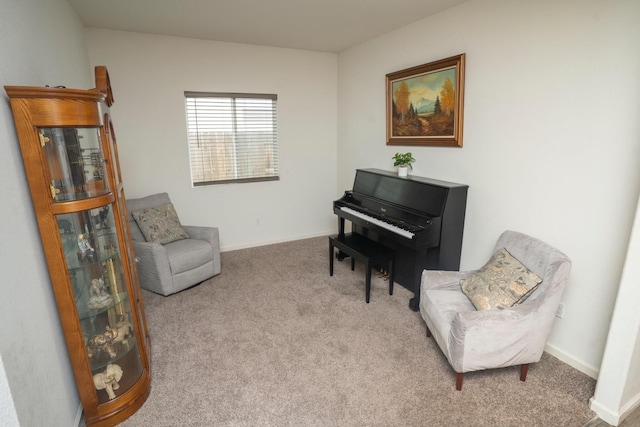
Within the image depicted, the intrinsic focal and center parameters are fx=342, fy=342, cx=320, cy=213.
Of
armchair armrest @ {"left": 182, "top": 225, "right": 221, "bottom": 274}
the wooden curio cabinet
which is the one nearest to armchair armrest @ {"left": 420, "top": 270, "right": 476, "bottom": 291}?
the wooden curio cabinet

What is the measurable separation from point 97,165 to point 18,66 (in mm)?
538

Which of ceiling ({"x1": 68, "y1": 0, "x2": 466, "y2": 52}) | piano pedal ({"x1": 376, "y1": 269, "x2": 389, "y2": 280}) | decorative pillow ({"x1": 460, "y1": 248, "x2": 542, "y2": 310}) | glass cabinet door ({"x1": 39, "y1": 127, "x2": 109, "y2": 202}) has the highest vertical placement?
ceiling ({"x1": 68, "y1": 0, "x2": 466, "y2": 52})

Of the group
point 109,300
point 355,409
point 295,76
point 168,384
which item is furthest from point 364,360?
point 295,76

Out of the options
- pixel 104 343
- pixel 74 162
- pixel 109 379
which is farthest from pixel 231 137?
pixel 109 379

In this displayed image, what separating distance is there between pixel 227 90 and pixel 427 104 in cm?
242

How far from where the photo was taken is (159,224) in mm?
3613

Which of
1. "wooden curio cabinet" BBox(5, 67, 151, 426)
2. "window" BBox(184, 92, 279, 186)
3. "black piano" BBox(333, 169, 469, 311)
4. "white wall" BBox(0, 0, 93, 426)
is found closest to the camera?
"white wall" BBox(0, 0, 93, 426)

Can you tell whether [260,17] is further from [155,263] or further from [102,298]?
[102,298]

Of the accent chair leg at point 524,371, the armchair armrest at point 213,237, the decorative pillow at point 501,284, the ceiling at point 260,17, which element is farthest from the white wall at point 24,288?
the accent chair leg at point 524,371

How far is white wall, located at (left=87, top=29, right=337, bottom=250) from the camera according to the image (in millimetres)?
3791

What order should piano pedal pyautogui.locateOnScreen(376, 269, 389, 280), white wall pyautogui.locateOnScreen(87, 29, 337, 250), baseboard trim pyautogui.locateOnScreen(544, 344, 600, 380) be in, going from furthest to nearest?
white wall pyautogui.locateOnScreen(87, 29, 337, 250), piano pedal pyautogui.locateOnScreen(376, 269, 389, 280), baseboard trim pyautogui.locateOnScreen(544, 344, 600, 380)

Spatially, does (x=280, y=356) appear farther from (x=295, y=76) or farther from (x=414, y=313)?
(x=295, y=76)

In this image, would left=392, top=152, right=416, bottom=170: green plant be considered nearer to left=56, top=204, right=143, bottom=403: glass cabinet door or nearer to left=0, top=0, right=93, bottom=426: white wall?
left=56, top=204, right=143, bottom=403: glass cabinet door

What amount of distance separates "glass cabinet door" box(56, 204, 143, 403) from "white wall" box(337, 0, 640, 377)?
8.90 ft
